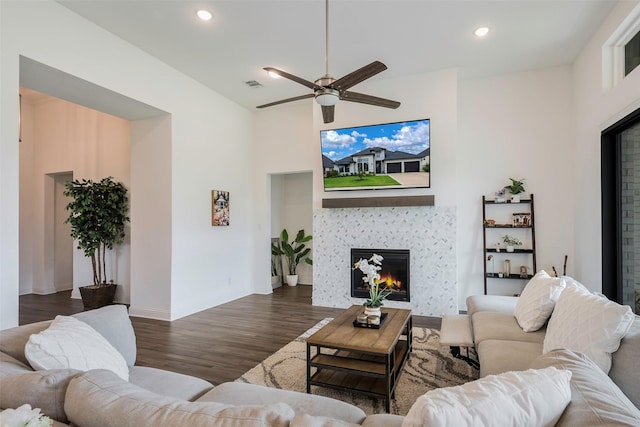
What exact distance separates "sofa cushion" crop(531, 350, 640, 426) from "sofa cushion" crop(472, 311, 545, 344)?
1.40m

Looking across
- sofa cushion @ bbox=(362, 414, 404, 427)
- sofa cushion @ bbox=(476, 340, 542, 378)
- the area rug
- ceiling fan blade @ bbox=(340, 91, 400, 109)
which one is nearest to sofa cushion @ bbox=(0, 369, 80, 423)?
sofa cushion @ bbox=(362, 414, 404, 427)

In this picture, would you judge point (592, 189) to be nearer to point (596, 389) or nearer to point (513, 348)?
point (513, 348)

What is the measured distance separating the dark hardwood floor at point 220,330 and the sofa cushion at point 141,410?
193 cm

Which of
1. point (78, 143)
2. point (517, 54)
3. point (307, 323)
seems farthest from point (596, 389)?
point (78, 143)

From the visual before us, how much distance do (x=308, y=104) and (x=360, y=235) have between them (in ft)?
8.67

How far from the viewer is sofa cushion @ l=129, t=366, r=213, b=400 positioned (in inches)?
68.9

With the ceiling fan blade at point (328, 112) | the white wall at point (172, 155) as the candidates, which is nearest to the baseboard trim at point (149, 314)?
the white wall at point (172, 155)

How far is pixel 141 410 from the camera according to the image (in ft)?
3.35

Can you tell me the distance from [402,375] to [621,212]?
3070mm

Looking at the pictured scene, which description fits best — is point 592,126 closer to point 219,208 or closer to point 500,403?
point 500,403

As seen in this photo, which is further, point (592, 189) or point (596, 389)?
point (592, 189)

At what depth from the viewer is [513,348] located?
225 centimetres

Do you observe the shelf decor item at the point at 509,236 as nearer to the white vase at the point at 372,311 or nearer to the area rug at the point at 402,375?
the area rug at the point at 402,375

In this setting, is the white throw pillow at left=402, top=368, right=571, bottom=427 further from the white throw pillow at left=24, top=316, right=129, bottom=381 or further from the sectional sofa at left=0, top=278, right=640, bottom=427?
the white throw pillow at left=24, top=316, right=129, bottom=381
